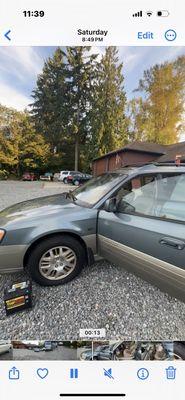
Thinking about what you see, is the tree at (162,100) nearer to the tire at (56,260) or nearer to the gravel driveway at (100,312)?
the tire at (56,260)

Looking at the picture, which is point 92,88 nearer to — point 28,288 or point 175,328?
point 28,288

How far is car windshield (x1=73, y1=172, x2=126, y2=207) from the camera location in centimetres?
230

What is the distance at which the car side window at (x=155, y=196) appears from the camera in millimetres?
1855

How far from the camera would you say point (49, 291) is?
2.12 m

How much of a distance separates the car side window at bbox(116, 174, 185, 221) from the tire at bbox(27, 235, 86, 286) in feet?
2.21

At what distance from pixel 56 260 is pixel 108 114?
3516mm

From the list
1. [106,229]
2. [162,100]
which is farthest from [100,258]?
[162,100]

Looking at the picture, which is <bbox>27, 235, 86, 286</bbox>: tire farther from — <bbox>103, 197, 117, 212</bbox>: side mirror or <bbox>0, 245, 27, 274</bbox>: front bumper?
<bbox>103, 197, 117, 212</bbox>: side mirror
